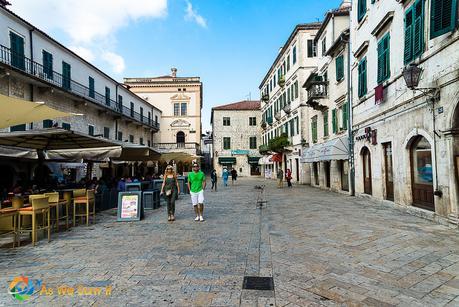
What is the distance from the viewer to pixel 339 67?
1748 centimetres

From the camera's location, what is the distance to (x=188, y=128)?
1778 inches

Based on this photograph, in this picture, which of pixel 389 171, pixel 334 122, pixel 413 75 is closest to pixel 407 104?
pixel 413 75

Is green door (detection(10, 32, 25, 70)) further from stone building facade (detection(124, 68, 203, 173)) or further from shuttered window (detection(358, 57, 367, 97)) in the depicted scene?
stone building facade (detection(124, 68, 203, 173))

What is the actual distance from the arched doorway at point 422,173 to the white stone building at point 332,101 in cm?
579

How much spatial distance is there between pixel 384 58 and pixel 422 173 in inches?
186

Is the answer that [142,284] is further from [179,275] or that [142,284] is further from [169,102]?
[169,102]

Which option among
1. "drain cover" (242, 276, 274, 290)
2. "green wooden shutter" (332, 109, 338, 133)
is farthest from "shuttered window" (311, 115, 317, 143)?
"drain cover" (242, 276, 274, 290)

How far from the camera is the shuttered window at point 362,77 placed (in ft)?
45.6

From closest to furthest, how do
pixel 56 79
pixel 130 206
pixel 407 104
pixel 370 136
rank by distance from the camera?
1. pixel 130 206
2. pixel 407 104
3. pixel 370 136
4. pixel 56 79

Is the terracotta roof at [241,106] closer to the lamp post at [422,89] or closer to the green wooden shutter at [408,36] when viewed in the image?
the green wooden shutter at [408,36]

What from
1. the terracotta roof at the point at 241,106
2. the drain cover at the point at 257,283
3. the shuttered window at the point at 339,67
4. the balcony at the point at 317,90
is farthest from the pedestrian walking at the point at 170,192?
the terracotta roof at the point at 241,106

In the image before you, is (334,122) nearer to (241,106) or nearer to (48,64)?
(48,64)

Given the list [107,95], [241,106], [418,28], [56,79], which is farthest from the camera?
[241,106]

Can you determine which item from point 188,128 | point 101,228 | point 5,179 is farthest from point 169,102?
point 101,228
